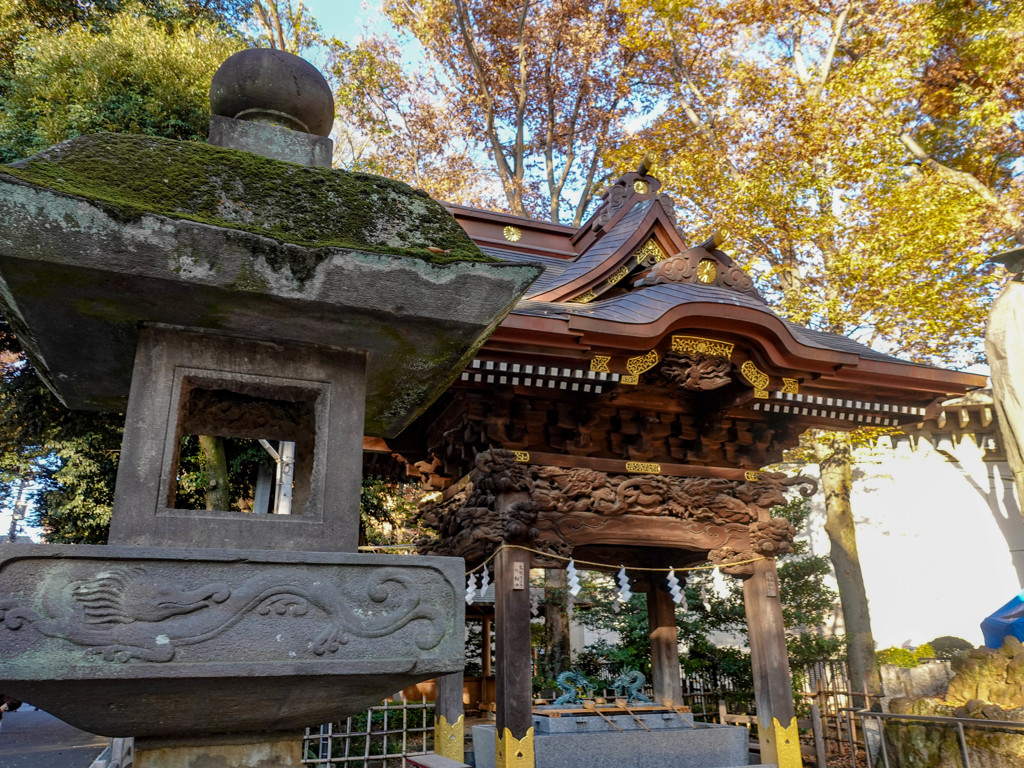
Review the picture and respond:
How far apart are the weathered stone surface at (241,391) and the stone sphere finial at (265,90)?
1.11 meters

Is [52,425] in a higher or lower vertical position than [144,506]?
higher

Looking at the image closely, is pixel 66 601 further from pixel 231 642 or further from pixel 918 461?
pixel 918 461

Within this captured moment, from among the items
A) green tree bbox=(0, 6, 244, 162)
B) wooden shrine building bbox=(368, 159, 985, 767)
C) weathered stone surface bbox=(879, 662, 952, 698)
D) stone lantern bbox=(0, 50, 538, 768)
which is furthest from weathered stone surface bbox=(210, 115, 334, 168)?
weathered stone surface bbox=(879, 662, 952, 698)

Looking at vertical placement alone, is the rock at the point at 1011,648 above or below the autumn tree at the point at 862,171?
below

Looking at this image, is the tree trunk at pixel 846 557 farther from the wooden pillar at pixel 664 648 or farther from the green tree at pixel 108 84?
the green tree at pixel 108 84

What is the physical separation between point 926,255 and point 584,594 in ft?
34.5

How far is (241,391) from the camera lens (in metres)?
2.63

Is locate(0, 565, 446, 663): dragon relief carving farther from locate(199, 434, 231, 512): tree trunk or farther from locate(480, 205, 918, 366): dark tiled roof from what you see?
locate(199, 434, 231, 512): tree trunk

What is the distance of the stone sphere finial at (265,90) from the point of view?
3.02m

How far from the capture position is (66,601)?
6.12ft

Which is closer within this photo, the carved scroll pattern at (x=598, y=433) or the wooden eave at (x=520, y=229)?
the carved scroll pattern at (x=598, y=433)

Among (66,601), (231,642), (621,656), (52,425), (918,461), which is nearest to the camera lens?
(66,601)

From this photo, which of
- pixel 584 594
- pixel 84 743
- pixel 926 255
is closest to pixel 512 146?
pixel 926 255

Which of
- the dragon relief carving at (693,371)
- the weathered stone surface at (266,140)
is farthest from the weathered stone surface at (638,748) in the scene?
the weathered stone surface at (266,140)
